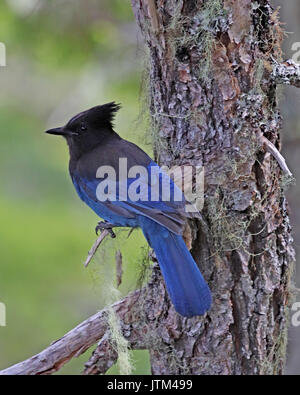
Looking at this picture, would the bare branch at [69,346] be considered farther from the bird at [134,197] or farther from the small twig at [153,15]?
the small twig at [153,15]

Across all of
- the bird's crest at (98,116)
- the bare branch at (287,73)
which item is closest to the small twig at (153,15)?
the bare branch at (287,73)

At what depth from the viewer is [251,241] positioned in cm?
308

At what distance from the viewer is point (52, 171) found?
618cm

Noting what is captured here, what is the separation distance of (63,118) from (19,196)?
0.87 metres

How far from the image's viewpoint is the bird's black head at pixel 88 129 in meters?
3.86

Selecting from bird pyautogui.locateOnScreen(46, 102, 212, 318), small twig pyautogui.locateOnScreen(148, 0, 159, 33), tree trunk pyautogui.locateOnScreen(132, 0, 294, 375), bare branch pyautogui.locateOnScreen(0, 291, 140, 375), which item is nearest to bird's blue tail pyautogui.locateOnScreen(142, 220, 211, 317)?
bird pyautogui.locateOnScreen(46, 102, 212, 318)

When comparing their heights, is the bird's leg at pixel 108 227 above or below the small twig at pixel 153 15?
below

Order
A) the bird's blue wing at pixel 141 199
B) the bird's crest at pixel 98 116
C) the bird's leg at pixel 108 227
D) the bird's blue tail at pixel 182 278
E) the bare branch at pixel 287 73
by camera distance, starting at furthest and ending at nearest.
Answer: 1. the bird's crest at pixel 98 116
2. the bird's leg at pixel 108 227
3. the bird's blue wing at pixel 141 199
4. the bare branch at pixel 287 73
5. the bird's blue tail at pixel 182 278

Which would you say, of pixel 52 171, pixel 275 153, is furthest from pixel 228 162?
pixel 52 171

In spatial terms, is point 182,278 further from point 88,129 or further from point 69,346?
point 88,129

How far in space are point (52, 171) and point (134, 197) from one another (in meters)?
2.89

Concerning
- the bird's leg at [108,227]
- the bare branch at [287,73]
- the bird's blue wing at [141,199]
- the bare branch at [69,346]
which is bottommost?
the bare branch at [69,346]
